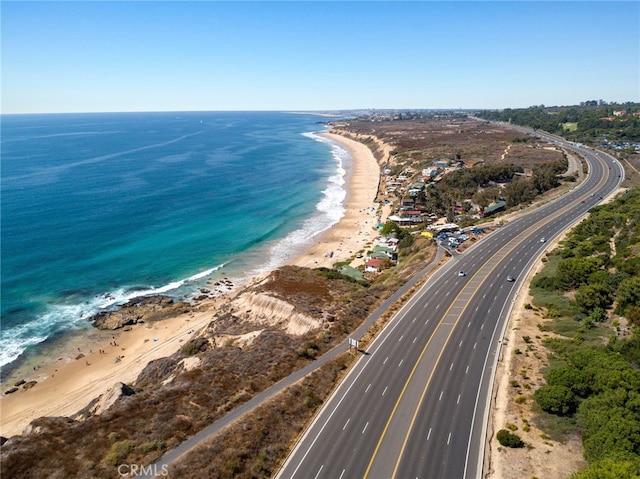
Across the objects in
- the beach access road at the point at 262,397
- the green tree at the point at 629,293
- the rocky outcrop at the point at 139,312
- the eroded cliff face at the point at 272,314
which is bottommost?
the rocky outcrop at the point at 139,312

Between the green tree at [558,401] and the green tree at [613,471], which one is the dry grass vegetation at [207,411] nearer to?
the green tree at [558,401]

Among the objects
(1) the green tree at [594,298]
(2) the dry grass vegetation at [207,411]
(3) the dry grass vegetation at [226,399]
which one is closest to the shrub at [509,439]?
(3) the dry grass vegetation at [226,399]

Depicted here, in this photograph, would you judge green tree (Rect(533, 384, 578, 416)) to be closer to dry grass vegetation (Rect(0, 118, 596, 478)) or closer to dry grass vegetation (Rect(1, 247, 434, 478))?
dry grass vegetation (Rect(0, 118, 596, 478))

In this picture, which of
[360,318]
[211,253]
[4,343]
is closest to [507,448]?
[360,318]

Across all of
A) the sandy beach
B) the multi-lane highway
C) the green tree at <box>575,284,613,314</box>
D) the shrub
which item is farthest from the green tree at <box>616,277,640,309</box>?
the sandy beach

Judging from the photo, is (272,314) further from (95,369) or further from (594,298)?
(594,298)

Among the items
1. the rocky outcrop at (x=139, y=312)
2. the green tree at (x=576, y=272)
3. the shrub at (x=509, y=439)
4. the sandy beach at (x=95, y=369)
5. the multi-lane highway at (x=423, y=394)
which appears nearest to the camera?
the multi-lane highway at (x=423, y=394)

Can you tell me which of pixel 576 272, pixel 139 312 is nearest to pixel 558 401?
pixel 576 272
